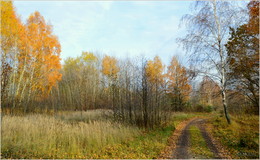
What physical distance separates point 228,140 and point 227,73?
487 centimetres

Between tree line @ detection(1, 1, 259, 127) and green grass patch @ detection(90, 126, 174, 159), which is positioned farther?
tree line @ detection(1, 1, 259, 127)

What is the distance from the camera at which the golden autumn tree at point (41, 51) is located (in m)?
14.5

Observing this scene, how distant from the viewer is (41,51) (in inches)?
599

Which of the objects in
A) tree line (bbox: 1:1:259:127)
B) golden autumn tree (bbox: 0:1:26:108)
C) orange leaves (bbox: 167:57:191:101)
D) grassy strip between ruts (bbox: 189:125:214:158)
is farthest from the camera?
orange leaves (bbox: 167:57:191:101)

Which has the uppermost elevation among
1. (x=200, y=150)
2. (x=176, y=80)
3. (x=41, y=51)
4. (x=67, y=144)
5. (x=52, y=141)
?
(x=41, y=51)

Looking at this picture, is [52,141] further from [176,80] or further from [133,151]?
[176,80]

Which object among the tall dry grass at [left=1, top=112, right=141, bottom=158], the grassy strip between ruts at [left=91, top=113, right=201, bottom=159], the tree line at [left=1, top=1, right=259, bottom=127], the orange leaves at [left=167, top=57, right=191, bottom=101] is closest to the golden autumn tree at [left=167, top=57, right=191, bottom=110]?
the orange leaves at [left=167, top=57, right=191, bottom=101]

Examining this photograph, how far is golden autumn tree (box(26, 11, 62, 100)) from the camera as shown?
1452 cm

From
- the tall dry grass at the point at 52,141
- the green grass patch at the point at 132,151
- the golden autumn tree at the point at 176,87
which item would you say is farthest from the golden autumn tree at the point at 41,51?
the golden autumn tree at the point at 176,87

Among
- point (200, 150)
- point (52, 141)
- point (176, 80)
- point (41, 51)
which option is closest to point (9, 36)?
point (41, 51)

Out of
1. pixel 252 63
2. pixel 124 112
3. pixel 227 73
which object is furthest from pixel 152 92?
pixel 252 63

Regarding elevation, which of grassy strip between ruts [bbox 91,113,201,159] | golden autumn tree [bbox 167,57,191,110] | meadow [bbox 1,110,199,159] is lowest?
grassy strip between ruts [bbox 91,113,201,159]

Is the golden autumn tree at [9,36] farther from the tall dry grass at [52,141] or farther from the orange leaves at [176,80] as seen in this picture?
the orange leaves at [176,80]

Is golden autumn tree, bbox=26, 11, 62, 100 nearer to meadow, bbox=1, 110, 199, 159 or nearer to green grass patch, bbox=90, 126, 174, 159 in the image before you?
meadow, bbox=1, 110, 199, 159
